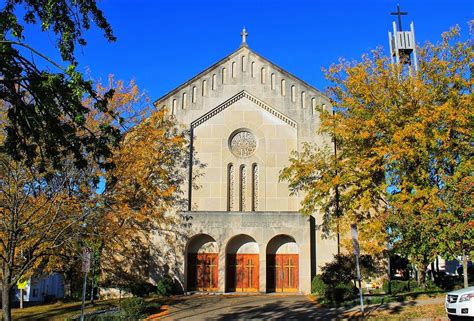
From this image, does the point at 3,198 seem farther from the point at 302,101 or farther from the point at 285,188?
the point at 302,101

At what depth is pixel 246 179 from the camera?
30609mm

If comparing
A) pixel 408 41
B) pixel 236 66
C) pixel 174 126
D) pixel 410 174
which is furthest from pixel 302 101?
pixel 408 41

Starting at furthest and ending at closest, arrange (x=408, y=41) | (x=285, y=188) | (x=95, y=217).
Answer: (x=408, y=41), (x=285, y=188), (x=95, y=217)

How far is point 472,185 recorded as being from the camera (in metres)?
18.1

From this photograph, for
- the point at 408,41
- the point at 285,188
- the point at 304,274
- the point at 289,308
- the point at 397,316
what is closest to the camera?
the point at 397,316

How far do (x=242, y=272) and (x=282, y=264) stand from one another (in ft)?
8.43

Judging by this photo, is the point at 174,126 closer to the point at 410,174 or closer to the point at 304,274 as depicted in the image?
the point at 304,274

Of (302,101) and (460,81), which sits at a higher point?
(302,101)

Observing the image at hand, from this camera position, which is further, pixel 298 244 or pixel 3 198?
pixel 298 244

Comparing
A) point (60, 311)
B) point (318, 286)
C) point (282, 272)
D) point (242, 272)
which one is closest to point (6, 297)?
point (60, 311)

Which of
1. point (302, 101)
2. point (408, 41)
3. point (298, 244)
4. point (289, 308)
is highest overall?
point (408, 41)

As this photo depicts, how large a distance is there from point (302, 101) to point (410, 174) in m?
11.3

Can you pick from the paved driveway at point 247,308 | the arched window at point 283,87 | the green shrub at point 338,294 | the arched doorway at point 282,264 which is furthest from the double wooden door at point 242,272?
the arched window at point 283,87

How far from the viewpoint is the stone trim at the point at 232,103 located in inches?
1240
